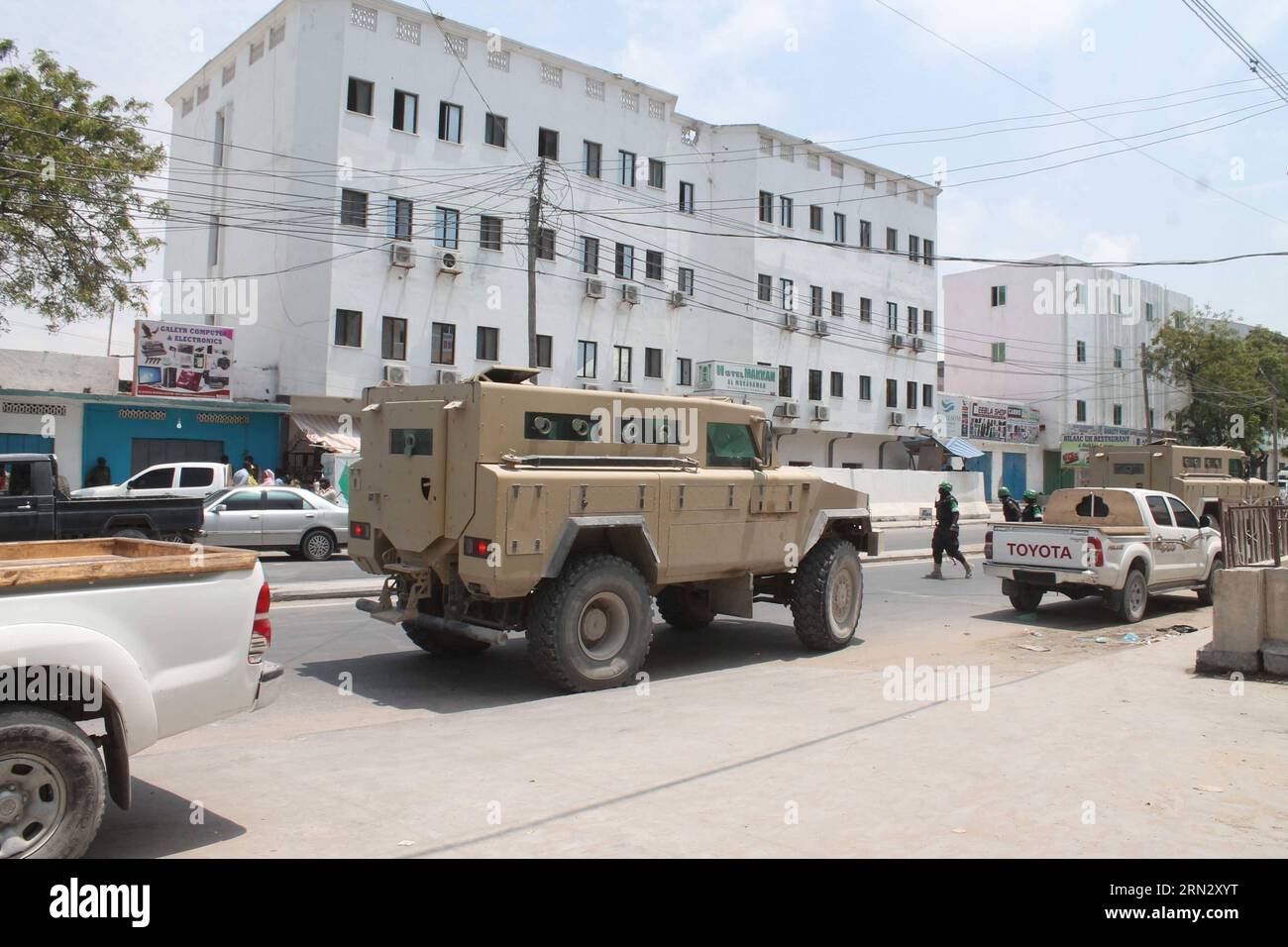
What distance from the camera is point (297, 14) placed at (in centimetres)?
2920

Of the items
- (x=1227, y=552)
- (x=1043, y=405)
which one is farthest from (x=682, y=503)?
(x=1043, y=405)

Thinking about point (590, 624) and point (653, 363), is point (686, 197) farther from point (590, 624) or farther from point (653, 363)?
point (590, 624)

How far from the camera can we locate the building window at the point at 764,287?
4112 centimetres

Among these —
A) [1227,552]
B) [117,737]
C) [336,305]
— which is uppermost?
[336,305]

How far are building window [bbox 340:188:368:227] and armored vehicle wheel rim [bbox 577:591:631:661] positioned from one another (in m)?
24.2

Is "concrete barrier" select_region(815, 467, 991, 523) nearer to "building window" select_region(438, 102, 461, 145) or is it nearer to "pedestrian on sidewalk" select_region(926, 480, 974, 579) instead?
"pedestrian on sidewalk" select_region(926, 480, 974, 579)

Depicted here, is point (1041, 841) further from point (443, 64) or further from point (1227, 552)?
point (443, 64)

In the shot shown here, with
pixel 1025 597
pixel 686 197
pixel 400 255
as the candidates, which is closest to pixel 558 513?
pixel 1025 597

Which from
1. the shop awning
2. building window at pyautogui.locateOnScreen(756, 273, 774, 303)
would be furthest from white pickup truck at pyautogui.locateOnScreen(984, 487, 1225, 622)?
building window at pyautogui.locateOnScreen(756, 273, 774, 303)

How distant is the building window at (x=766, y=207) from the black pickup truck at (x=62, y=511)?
99.8 feet

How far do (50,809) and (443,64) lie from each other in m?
31.2

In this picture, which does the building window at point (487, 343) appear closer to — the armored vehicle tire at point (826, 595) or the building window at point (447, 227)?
the building window at point (447, 227)

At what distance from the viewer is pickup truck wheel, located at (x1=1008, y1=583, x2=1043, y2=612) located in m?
13.7

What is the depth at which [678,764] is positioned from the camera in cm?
590
